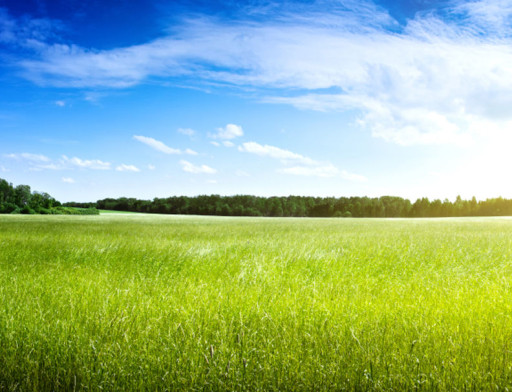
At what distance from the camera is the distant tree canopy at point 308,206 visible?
307 feet

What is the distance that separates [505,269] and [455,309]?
13.2 ft

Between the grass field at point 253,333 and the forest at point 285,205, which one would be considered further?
the forest at point 285,205

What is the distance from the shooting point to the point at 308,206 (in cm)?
11025

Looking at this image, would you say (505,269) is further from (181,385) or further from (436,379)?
(181,385)

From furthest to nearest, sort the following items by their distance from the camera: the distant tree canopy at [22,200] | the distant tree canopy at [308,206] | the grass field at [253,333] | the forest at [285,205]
A: the distant tree canopy at [308,206] → the forest at [285,205] → the distant tree canopy at [22,200] → the grass field at [253,333]

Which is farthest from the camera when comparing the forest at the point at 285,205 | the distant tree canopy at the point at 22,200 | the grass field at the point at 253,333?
the forest at the point at 285,205

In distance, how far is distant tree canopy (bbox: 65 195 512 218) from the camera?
93.6 metres

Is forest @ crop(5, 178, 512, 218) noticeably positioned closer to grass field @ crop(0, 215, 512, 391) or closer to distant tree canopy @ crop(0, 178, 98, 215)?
distant tree canopy @ crop(0, 178, 98, 215)

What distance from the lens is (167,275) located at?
20.9 ft

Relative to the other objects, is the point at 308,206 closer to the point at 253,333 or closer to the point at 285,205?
the point at 285,205

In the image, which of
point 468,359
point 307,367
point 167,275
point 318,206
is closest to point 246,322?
point 307,367

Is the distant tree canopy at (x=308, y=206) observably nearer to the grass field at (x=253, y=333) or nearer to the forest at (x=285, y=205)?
the forest at (x=285, y=205)

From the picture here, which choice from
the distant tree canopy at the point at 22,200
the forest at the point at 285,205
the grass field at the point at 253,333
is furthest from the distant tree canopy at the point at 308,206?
the grass field at the point at 253,333

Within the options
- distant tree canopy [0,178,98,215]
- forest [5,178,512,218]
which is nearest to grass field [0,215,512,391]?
distant tree canopy [0,178,98,215]
